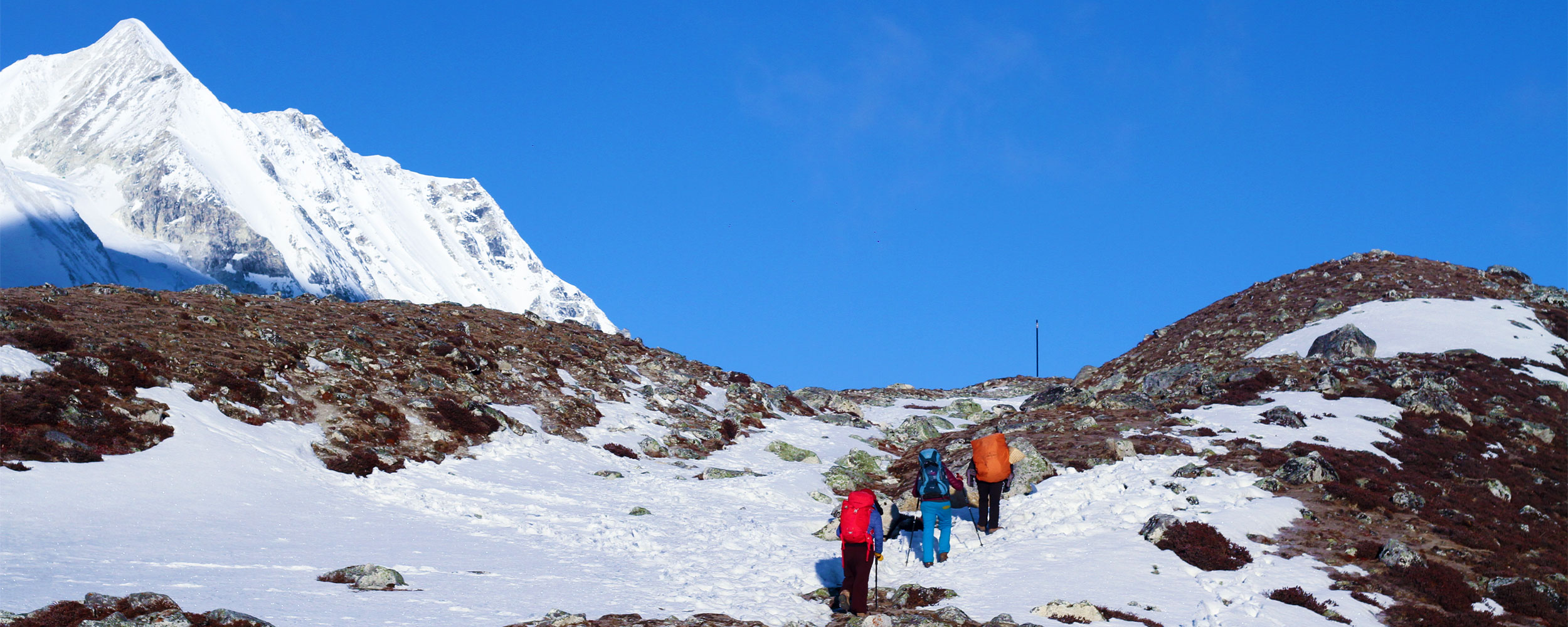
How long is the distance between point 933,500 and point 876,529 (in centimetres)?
285

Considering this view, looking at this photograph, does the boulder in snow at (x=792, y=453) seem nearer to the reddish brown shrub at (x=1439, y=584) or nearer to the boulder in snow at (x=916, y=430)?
the boulder in snow at (x=916, y=430)

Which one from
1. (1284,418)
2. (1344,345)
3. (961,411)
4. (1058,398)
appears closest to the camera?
(1284,418)

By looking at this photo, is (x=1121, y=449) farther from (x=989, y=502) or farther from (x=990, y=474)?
(x=990, y=474)

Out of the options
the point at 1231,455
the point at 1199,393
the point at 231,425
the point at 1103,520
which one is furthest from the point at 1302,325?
the point at 231,425

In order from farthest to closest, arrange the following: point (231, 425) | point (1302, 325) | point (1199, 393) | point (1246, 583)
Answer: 1. point (1302, 325)
2. point (1199, 393)
3. point (231, 425)
4. point (1246, 583)

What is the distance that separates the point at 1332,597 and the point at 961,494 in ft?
26.2

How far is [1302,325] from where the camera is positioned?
52.9 metres

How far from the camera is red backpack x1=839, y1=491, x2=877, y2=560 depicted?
57.3 ft

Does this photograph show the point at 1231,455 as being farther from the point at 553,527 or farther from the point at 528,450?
the point at 528,450

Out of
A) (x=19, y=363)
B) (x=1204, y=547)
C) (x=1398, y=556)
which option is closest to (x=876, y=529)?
(x=1204, y=547)

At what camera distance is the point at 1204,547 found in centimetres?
1914

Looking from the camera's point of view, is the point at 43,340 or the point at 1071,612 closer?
the point at 1071,612

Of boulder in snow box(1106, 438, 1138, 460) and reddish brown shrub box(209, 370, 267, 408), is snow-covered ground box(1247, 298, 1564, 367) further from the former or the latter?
reddish brown shrub box(209, 370, 267, 408)

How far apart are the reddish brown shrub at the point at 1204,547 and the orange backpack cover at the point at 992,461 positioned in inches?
142
